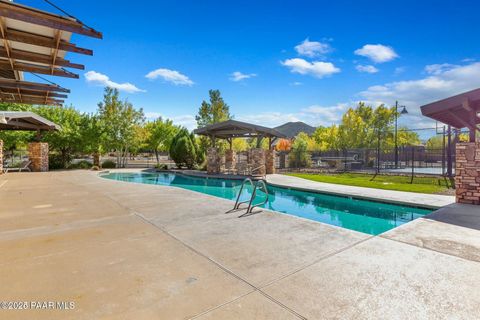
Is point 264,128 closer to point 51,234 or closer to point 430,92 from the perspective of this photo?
point 51,234

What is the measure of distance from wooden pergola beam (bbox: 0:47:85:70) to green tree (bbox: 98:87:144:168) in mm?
17410

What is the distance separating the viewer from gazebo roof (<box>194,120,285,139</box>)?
49.5ft

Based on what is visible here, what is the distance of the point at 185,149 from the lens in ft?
68.3

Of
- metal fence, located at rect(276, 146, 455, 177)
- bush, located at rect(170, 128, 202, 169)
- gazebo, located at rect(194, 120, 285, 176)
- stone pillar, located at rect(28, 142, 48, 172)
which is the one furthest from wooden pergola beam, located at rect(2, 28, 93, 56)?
metal fence, located at rect(276, 146, 455, 177)

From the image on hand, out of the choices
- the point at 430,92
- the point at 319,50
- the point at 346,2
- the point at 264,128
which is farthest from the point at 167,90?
the point at 430,92

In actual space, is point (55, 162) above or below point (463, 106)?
below

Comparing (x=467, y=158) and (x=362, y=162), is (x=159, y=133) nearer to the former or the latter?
(x=362, y=162)

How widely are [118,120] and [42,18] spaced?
2031 cm

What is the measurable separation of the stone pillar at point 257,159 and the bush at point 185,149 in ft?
23.1

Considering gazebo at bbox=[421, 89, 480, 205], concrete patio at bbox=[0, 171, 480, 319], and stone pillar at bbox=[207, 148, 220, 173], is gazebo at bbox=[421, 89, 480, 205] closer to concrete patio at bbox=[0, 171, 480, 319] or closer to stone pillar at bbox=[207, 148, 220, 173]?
concrete patio at bbox=[0, 171, 480, 319]

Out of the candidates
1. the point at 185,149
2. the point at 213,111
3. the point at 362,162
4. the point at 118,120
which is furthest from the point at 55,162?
the point at 362,162

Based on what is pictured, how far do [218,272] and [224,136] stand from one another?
1632 centimetres

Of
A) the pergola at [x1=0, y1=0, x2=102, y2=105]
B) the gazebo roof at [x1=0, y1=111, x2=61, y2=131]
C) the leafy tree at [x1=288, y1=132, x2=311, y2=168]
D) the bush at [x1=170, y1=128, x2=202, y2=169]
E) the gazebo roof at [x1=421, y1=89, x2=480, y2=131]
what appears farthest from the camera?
the leafy tree at [x1=288, y1=132, x2=311, y2=168]

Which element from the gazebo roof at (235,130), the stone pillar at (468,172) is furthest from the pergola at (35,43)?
the gazebo roof at (235,130)
